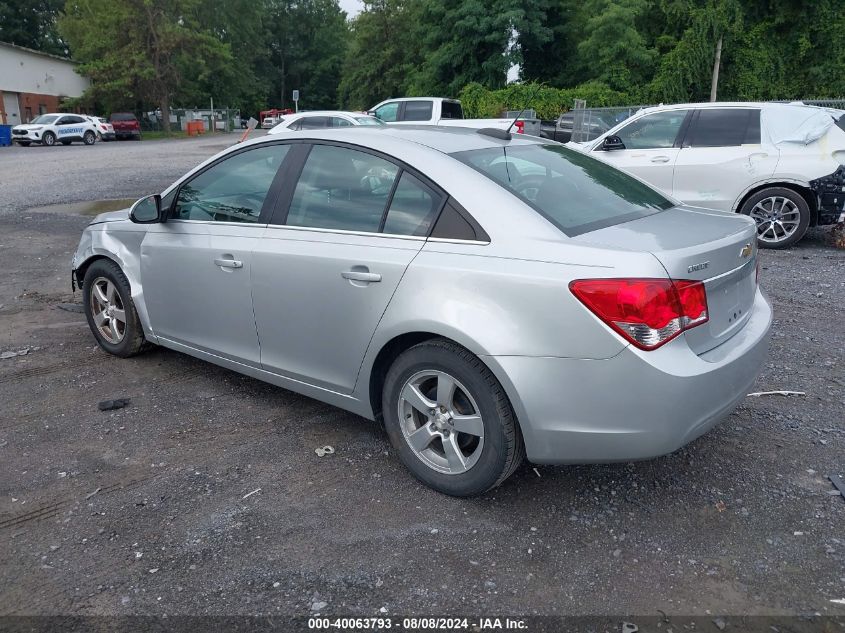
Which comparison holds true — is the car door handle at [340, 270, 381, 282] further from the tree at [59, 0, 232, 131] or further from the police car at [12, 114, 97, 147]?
the tree at [59, 0, 232, 131]

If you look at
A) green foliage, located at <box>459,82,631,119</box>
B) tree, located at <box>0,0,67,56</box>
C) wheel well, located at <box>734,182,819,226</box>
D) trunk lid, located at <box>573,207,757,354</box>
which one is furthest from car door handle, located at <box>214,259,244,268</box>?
tree, located at <box>0,0,67,56</box>

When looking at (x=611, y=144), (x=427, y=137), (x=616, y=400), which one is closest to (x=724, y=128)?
(x=611, y=144)

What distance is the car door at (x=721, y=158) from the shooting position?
873cm

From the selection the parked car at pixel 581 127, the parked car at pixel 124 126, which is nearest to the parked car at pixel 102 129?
the parked car at pixel 124 126

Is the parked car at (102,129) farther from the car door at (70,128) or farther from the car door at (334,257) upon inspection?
the car door at (334,257)

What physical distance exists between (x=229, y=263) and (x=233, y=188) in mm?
529

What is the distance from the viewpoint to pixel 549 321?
284 centimetres

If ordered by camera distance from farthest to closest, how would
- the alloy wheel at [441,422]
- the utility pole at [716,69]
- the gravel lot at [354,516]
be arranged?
the utility pole at [716,69] < the alloy wheel at [441,422] < the gravel lot at [354,516]

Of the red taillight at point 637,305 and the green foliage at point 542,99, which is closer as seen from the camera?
the red taillight at point 637,305

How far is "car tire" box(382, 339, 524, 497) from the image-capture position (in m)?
3.03

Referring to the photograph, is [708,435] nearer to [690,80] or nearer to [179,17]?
[690,80]

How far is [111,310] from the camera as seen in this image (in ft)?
16.5

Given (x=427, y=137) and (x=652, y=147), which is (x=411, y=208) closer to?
(x=427, y=137)

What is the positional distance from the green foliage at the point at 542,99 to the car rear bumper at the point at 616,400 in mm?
25532
